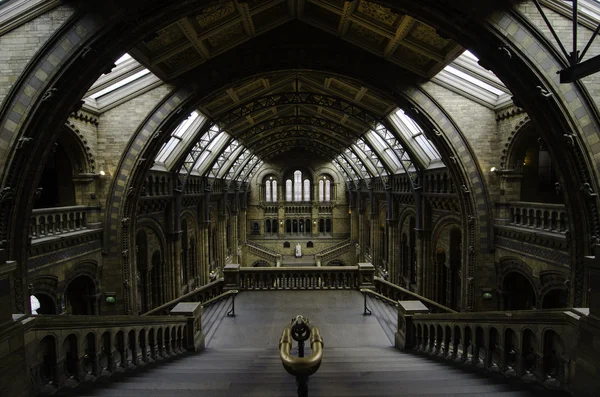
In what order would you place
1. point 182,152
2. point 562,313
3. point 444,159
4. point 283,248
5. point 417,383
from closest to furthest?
1. point 562,313
2. point 417,383
3. point 444,159
4. point 182,152
5. point 283,248

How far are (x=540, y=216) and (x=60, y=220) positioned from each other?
1413 centimetres

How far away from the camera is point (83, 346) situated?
518 centimetres

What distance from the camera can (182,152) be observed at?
55.6 ft

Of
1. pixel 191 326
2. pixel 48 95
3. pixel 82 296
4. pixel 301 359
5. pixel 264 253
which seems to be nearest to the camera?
pixel 301 359

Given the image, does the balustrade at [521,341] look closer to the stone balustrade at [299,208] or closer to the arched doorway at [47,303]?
the arched doorway at [47,303]

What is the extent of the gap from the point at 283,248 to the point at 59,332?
38.0 metres

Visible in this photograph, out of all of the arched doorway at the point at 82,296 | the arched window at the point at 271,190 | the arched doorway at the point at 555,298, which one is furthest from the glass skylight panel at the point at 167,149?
the arched window at the point at 271,190

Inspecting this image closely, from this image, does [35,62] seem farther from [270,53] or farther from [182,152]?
[182,152]

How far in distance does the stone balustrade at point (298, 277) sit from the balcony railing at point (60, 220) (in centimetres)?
492

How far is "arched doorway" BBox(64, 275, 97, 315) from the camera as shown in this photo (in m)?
12.5

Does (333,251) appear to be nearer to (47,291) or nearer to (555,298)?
(555,298)

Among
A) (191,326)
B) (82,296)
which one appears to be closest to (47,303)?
(82,296)

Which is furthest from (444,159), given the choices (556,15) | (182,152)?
(182,152)

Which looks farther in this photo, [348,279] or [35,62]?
[348,279]
